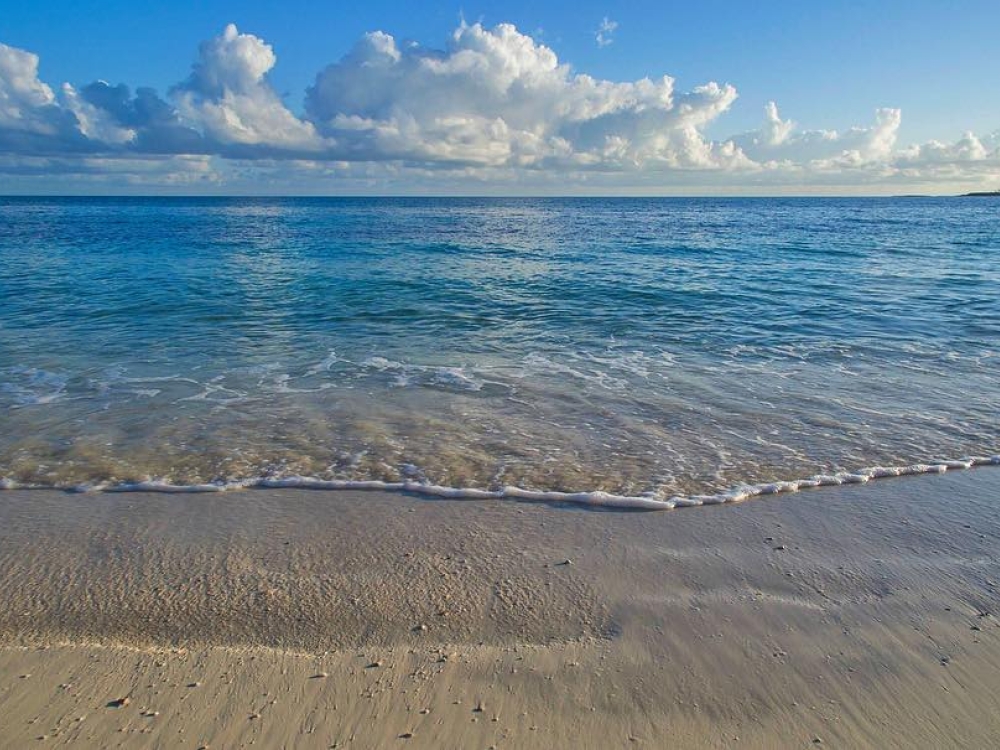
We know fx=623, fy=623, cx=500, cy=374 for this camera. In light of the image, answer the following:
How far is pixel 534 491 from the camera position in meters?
6.60

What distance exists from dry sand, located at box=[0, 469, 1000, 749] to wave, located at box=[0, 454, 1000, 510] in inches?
7.0

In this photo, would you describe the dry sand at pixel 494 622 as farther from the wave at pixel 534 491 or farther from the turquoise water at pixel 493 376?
the turquoise water at pixel 493 376

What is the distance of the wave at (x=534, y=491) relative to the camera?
638cm

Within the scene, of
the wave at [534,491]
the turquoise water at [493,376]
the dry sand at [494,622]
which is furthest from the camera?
the turquoise water at [493,376]

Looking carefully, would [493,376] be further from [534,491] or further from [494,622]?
[494,622]

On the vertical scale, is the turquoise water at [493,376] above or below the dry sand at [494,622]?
below

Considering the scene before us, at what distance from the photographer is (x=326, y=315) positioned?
17.0 m

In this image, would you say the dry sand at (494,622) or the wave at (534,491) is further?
the wave at (534,491)

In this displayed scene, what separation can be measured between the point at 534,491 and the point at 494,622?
2207 millimetres

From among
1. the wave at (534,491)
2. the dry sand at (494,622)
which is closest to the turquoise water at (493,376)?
the wave at (534,491)

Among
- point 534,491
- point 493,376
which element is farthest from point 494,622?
point 493,376

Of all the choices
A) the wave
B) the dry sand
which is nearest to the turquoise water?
the wave

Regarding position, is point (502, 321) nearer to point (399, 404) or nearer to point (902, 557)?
point (399, 404)

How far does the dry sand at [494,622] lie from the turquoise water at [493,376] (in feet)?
3.32
